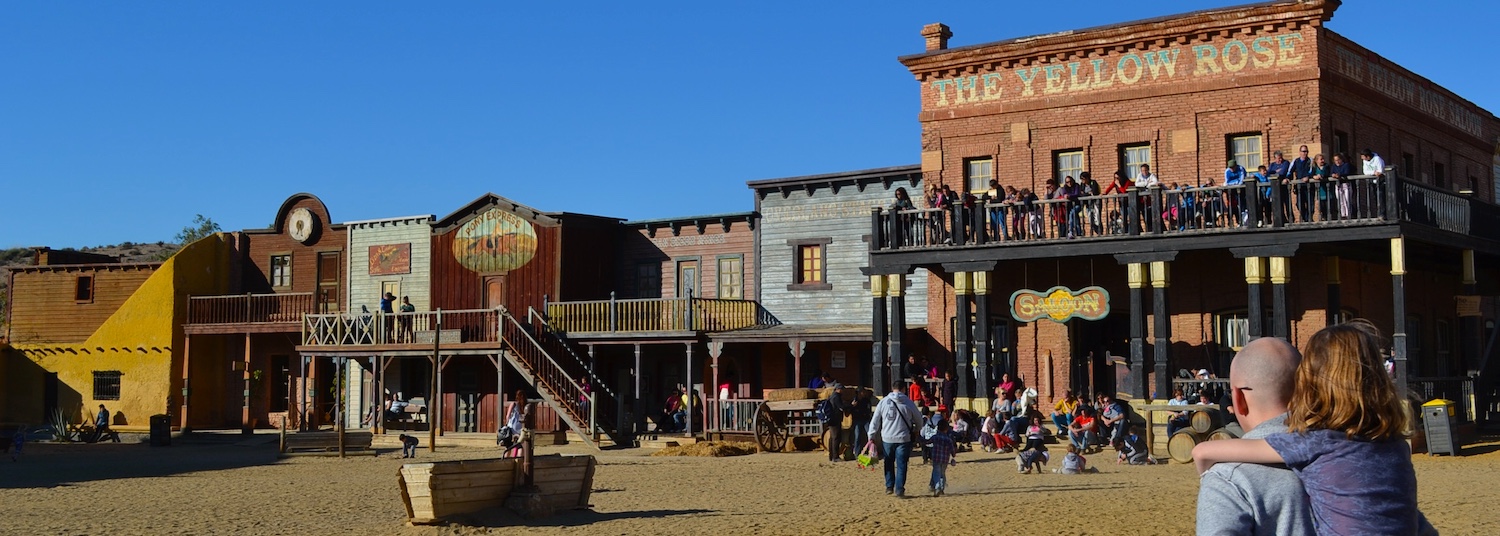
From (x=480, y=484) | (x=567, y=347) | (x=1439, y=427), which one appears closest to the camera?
(x=480, y=484)

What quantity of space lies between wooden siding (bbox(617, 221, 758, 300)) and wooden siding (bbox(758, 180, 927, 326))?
564 mm

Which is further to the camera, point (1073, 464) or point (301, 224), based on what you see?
point (301, 224)

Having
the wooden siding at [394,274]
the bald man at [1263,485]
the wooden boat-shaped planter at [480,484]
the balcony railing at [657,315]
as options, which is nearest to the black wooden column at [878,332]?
the balcony railing at [657,315]

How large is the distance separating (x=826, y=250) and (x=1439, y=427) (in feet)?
48.6

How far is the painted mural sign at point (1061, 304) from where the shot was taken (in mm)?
23578

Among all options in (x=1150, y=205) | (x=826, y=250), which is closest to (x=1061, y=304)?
(x=1150, y=205)

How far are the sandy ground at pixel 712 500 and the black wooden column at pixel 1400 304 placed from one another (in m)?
1.43

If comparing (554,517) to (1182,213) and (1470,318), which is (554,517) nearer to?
(1182,213)

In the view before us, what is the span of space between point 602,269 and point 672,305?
14.9 ft

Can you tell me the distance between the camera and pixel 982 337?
2469 cm

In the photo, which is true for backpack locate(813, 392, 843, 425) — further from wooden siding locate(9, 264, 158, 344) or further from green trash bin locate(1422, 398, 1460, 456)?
wooden siding locate(9, 264, 158, 344)

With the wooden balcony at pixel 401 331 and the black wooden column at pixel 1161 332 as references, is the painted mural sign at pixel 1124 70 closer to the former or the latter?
the black wooden column at pixel 1161 332

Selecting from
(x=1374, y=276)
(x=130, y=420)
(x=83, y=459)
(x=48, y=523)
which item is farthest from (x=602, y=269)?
(x=48, y=523)

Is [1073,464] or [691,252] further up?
[691,252]
